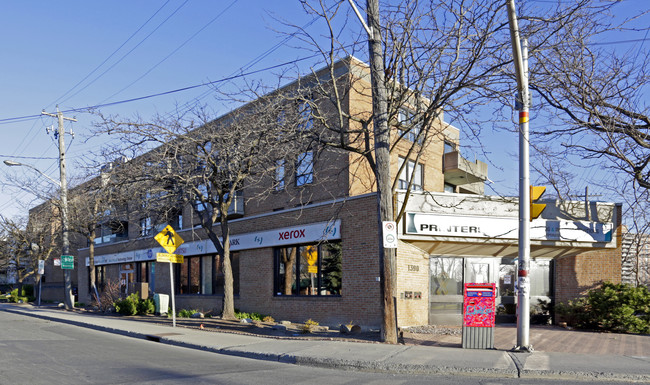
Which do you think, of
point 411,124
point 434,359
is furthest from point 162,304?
point 434,359

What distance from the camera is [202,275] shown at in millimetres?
24891

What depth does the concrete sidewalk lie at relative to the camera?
8750 mm

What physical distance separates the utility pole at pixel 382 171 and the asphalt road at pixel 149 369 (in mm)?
2971

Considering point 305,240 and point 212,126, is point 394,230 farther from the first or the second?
point 212,126

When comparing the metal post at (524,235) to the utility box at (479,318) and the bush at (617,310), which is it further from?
the bush at (617,310)

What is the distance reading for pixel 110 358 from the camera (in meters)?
10.5

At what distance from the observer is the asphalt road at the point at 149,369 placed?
324 inches

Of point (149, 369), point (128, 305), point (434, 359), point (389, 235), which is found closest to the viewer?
point (149, 369)

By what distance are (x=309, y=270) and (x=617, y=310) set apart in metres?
9.53

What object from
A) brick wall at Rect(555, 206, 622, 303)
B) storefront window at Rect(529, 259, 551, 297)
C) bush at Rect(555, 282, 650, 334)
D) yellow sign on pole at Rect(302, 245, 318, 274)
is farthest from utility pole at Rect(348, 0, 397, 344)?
brick wall at Rect(555, 206, 622, 303)

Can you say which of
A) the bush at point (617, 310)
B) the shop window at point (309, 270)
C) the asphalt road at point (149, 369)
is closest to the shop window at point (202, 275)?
the shop window at point (309, 270)

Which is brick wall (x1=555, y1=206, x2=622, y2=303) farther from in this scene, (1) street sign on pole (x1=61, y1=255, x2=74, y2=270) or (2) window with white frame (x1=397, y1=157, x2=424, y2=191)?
(1) street sign on pole (x1=61, y1=255, x2=74, y2=270)

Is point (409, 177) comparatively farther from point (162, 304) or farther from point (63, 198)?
point (63, 198)

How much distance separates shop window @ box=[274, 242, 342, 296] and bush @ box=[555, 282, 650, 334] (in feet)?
24.7
